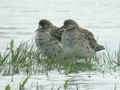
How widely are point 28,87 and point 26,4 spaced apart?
16.7 meters

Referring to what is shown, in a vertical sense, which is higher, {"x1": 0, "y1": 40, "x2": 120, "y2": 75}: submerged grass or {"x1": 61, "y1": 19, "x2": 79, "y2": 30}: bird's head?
{"x1": 61, "y1": 19, "x2": 79, "y2": 30}: bird's head

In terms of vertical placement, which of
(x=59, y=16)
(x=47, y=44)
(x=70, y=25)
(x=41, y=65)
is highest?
(x=59, y=16)

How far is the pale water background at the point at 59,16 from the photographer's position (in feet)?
50.1

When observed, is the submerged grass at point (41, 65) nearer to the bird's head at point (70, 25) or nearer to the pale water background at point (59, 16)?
the bird's head at point (70, 25)

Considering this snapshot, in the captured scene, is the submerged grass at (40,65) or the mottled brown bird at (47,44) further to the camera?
the mottled brown bird at (47,44)

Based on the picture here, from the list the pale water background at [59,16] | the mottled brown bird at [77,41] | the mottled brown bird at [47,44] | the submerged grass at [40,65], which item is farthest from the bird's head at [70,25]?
the pale water background at [59,16]

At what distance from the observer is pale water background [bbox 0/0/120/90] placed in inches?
601

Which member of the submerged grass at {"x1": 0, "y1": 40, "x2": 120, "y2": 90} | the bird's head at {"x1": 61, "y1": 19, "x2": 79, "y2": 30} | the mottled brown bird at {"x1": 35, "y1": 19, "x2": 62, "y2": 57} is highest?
the bird's head at {"x1": 61, "y1": 19, "x2": 79, "y2": 30}

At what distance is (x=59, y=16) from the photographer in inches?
776

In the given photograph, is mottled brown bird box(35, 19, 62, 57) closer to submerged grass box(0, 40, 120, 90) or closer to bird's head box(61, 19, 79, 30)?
bird's head box(61, 19, 79, 30)

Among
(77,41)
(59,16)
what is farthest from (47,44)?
(59,16)

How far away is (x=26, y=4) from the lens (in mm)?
23469

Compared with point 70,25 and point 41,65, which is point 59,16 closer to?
point 70,25

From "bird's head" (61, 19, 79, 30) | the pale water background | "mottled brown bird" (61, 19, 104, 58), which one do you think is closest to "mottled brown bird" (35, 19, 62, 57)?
"mottled brown bird" (61, 19, 104, 58)
